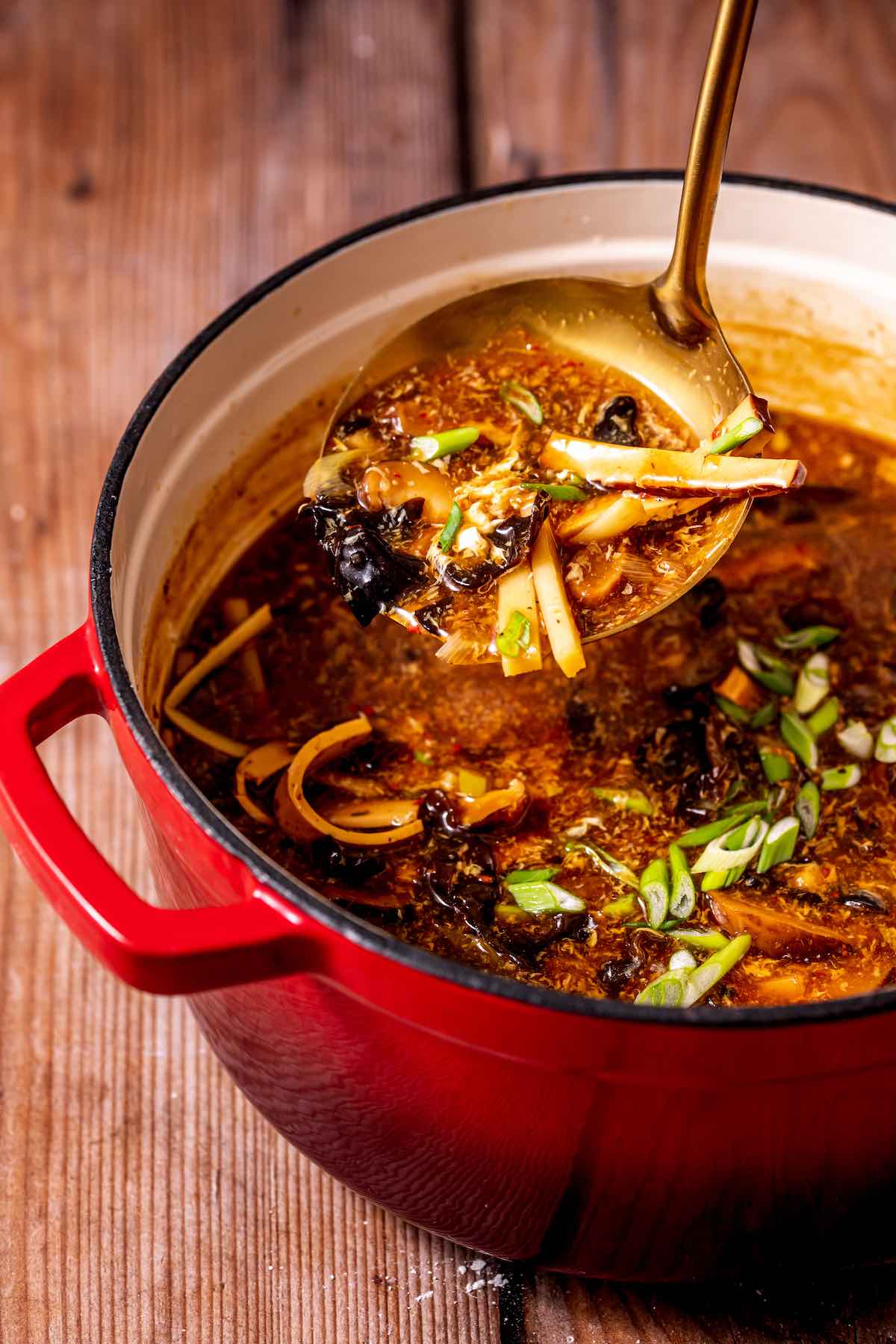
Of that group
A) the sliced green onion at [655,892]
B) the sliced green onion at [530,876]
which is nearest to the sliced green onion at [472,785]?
the sliced green onion at [530,876]

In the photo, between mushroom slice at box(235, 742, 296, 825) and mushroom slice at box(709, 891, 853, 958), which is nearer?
mushroom slice at box(709, 891, 853, 958)

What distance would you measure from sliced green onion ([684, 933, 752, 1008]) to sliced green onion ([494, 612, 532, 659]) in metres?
0.38

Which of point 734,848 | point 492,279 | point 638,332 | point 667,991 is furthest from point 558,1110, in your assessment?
point 492,279

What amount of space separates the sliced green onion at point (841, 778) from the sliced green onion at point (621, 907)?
11.9 inches

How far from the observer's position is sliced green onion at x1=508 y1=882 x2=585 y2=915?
1.63 metres

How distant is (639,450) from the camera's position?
1.67m

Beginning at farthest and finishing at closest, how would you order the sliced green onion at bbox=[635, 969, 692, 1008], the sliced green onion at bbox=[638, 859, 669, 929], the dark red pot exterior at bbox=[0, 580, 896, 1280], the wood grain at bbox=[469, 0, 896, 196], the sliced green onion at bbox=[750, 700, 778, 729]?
the wood grain at bbox=[469, 0, 896, 196]
the sliced green onion at bbox=[750, 700, 778, 729]
the sliced green onion at bbox=[638, 859, 669, 929]
the sliced green onion at bbox=[635, 969, 692, 1008]
the dark red pot exterior at bbox=[0, 580, 896, 1280]

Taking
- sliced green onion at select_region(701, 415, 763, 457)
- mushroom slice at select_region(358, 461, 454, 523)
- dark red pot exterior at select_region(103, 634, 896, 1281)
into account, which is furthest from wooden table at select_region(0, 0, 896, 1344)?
sliced green onion at select_region(701, 415, 763, 457)

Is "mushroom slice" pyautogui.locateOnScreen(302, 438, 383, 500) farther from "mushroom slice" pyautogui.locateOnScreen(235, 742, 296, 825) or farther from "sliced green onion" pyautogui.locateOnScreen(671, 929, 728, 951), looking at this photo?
"sliced green onion" pyautogui.locateOnScreen(671, 929, 728, 951)

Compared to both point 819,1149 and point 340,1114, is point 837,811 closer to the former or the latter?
point 819,1149

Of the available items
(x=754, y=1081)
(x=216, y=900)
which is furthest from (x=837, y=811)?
(x=216, y=900)

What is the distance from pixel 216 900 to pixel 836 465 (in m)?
1.25

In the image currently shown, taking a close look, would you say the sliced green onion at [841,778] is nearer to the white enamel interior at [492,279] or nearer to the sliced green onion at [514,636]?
the sliced green onion at [514,636]

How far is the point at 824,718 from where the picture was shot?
1.86 metres
